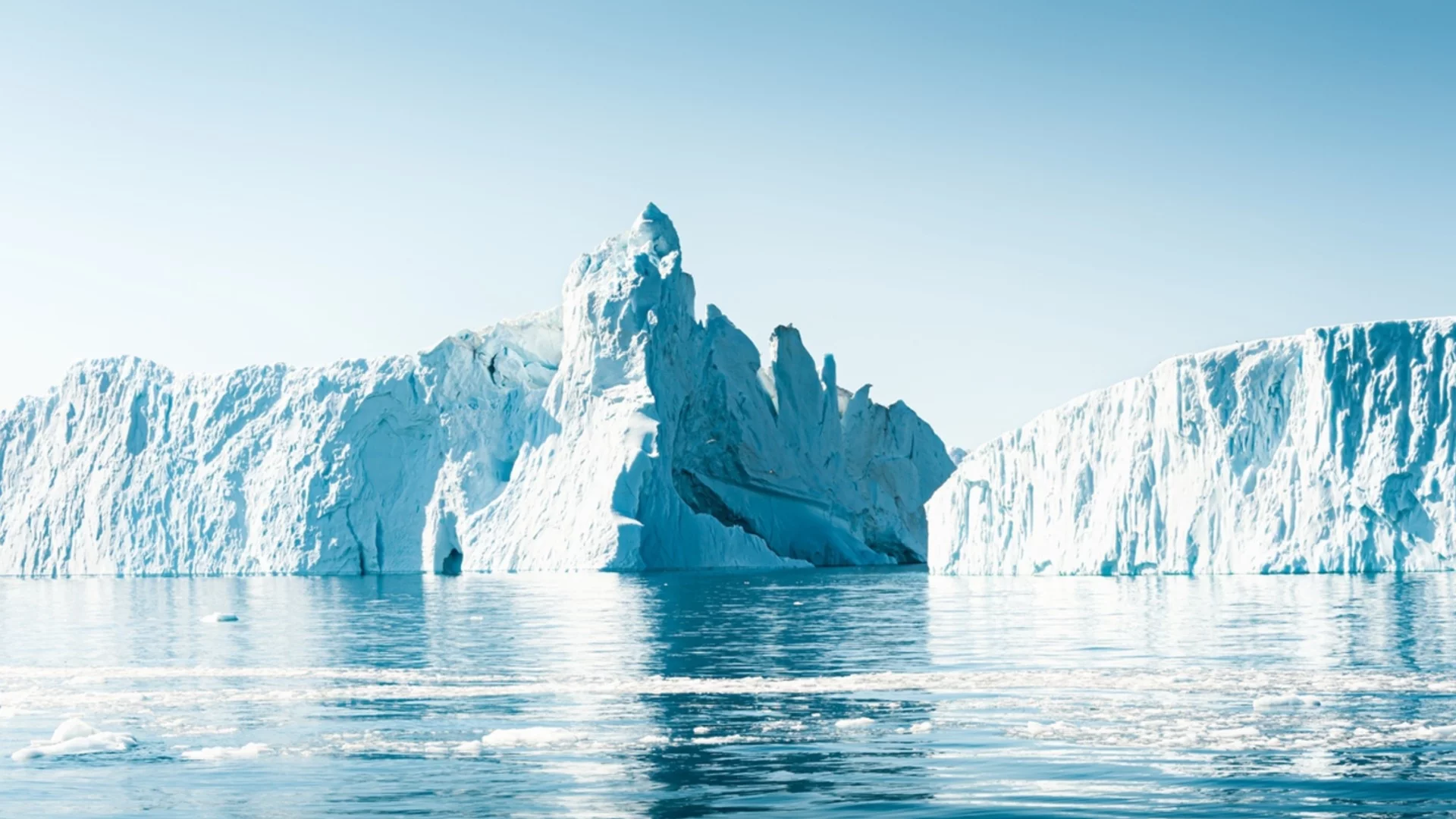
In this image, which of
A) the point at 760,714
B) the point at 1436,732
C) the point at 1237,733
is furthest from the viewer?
the point at 760,714

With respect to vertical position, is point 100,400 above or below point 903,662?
above

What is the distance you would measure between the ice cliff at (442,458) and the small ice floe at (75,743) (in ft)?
139

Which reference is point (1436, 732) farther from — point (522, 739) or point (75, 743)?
point (75, 743)

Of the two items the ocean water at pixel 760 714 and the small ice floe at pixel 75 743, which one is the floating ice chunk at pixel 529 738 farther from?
the small ice floe at pixel 75 743

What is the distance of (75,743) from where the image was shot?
486 inches

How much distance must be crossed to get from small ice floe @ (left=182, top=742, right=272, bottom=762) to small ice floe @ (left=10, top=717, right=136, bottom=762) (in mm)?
669

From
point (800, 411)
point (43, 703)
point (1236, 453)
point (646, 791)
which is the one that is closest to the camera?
point (646, 791)

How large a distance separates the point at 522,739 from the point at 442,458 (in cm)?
5071

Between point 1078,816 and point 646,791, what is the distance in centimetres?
284

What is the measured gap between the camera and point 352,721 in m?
13.9

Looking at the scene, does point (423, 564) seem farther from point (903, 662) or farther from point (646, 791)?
point (646, 791)

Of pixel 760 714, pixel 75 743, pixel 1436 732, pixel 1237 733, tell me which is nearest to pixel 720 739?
pixel 760 714

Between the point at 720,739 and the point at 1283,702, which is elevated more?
the point at 1283,702

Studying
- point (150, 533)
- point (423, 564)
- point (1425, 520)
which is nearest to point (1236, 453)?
point (1425, 520)
